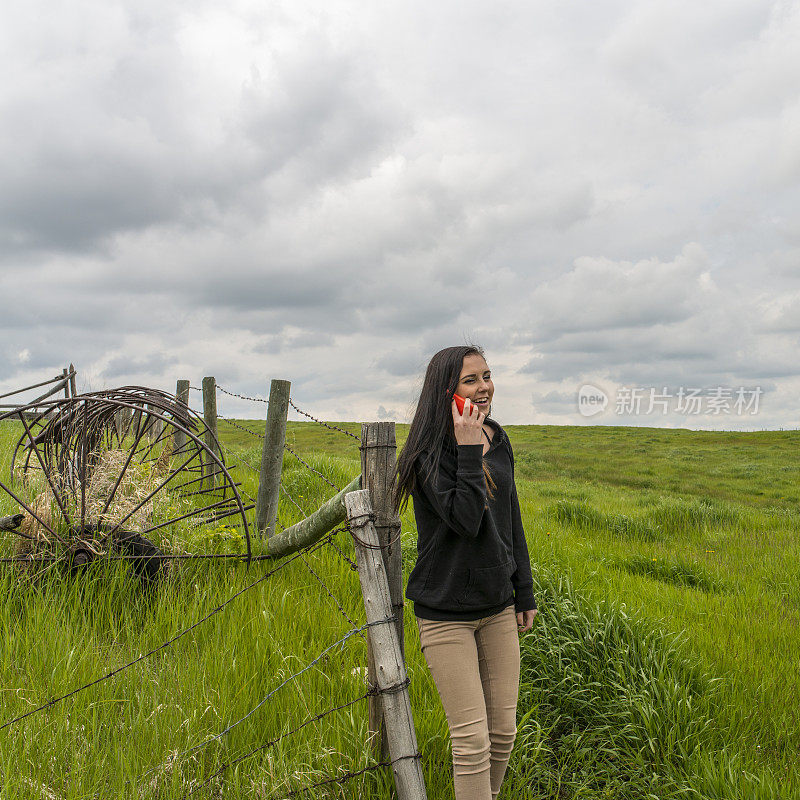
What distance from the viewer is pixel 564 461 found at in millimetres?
20922

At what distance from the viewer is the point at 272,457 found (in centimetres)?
561

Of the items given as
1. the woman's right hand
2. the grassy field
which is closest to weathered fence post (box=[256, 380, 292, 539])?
the grassy field

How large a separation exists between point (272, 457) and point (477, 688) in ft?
12.0

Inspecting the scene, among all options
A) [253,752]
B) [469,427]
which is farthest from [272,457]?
[469,427]

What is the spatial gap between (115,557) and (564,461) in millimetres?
18421

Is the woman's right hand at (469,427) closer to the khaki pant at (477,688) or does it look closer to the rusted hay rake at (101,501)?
the khaki pant at (477,688)

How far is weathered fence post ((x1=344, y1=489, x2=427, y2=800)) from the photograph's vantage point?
8.16 feet

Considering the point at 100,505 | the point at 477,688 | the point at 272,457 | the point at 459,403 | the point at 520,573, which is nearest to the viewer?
the point at 477,688

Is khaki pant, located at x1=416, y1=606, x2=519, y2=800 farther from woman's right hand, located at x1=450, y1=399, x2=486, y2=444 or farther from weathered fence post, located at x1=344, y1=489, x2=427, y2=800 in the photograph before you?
woman's right hand, located at x1=450, y1=399, x2=486, y2=444

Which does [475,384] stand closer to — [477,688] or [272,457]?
[477,688]

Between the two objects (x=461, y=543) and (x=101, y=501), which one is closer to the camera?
(x=461, y=543)

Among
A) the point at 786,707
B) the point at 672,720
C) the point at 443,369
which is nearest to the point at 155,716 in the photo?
the point at 443,369

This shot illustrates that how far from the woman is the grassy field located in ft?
2.21

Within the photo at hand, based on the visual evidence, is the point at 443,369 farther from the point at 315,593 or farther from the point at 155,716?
the point at 315,593
